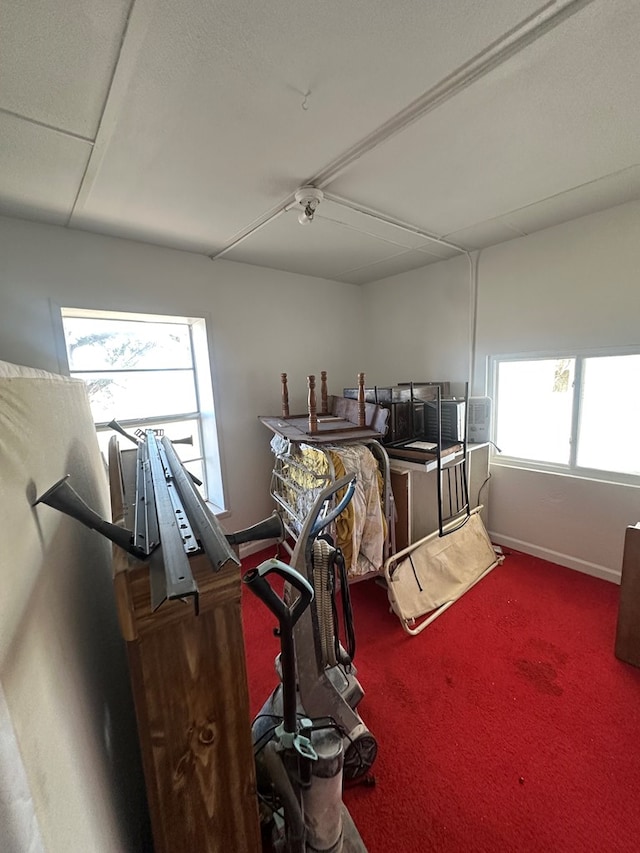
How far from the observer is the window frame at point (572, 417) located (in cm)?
237

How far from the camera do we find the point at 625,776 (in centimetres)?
133

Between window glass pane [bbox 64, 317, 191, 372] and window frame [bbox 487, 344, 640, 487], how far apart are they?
2742mm

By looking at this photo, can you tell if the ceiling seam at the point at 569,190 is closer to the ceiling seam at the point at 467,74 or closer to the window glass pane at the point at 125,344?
the ceiling seam at the point at 467,74

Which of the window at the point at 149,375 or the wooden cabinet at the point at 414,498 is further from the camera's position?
the window at the point at 149,375

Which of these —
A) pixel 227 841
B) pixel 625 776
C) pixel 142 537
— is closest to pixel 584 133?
pixel 142 537

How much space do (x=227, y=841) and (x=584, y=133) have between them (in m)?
2.56

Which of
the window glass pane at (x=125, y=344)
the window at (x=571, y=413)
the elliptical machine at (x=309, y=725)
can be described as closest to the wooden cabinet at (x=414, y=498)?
the window at (x=571, y=413)

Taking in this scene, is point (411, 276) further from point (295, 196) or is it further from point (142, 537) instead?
point (142, 537)

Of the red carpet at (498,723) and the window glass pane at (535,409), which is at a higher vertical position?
the window glass pane at (535,409)

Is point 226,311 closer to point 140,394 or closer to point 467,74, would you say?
point 140,394

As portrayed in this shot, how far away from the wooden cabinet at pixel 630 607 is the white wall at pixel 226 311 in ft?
8.52

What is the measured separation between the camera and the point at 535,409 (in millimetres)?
2824

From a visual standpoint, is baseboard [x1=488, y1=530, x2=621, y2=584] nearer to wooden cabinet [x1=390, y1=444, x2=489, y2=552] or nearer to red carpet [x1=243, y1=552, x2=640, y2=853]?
red carpet [x1=243, y1=552, x2=640, y2=853]

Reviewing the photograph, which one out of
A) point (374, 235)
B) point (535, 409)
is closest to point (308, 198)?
point (374, 235)
